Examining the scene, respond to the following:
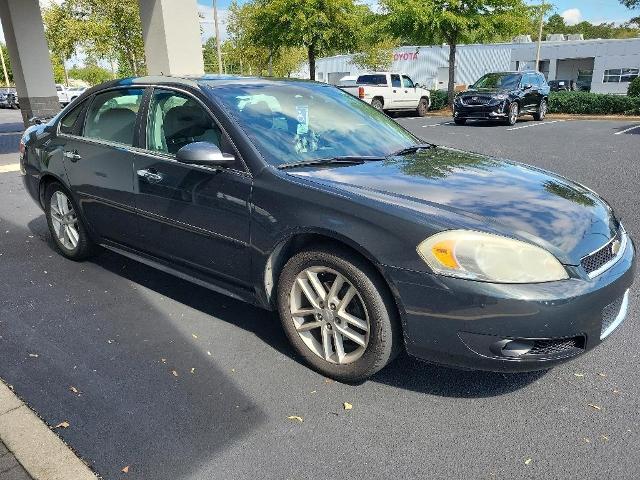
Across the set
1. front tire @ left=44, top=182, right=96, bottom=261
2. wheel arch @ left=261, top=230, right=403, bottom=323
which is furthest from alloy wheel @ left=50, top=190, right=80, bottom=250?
wheel arch @ left=261, top=230, right=403, bottom=323

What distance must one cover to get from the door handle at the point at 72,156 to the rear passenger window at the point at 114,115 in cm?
18

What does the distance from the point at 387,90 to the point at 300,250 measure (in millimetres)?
20928

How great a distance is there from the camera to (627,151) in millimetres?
11133

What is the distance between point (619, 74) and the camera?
3856cm

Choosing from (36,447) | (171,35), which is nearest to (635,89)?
(171,35)

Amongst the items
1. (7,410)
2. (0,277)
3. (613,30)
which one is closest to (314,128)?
(7,410)

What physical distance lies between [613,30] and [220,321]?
4249 inches

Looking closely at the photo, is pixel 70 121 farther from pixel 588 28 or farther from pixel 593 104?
pixel 588 28

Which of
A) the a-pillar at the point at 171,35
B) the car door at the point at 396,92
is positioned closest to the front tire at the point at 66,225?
the a-pillar at the point at 171,35

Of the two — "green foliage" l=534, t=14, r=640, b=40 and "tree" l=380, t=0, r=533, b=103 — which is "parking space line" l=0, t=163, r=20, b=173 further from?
"green foliage" l=534, t=14, r=640, b=40

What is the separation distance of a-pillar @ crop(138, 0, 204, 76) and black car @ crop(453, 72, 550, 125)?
10.0 meters

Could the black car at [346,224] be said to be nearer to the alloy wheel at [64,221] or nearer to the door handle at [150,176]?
the door handle at [150,176]

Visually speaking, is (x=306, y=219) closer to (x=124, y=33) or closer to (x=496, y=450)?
(x=496, y=450)

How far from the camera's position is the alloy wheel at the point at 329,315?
2754 mm
